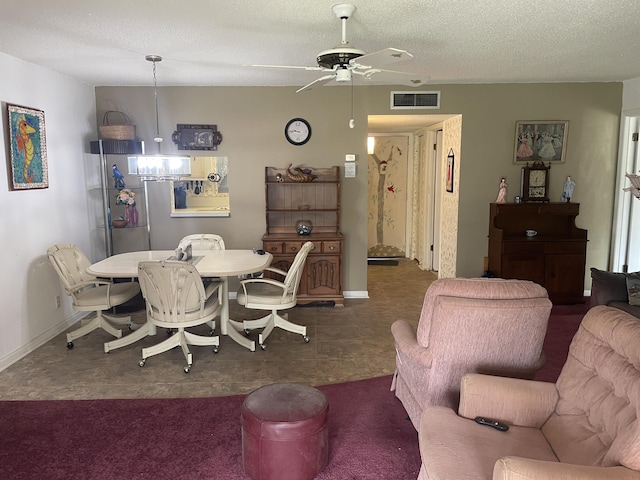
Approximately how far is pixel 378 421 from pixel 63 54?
3.77 meters

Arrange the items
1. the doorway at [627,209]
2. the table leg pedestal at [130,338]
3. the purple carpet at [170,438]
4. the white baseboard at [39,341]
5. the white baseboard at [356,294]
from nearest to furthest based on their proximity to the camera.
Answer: the purple carpet at [170,438], the white baseboard at [39,341], the table leg pedestal at [130,338], the doorway at [627,209], the white baseboard at [356,294]

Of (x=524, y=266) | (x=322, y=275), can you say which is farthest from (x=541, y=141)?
(x=322, y=275)

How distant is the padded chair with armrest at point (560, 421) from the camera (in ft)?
5.13

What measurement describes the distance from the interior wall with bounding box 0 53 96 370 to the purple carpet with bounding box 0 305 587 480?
1.09 meters

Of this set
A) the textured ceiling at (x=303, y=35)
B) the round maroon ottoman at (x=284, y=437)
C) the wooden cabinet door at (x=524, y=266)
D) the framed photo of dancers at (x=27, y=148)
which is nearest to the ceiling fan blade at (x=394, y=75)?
the textured ceiling at (x=303, y=35)

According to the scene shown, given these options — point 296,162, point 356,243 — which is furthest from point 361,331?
point 296,162

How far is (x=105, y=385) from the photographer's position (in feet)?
11.4

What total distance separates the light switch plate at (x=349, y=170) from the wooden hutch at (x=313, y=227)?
116mm

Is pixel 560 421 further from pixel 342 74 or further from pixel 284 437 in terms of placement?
pixel 342 74

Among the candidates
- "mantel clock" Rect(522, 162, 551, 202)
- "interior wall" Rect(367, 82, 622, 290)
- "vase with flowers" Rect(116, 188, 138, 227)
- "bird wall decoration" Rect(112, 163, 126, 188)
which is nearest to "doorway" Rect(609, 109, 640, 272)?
"interior wall" Rect(367, 82, 622, 290)

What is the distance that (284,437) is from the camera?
7.30ft

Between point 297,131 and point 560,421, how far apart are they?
4.25 meters

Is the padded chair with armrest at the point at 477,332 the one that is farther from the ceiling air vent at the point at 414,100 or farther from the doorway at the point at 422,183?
the doorway at the point at 422,183

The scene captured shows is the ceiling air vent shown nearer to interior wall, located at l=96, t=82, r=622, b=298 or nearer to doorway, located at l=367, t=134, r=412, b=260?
interior wall, located at l=96, t=82, r=622, b=298
